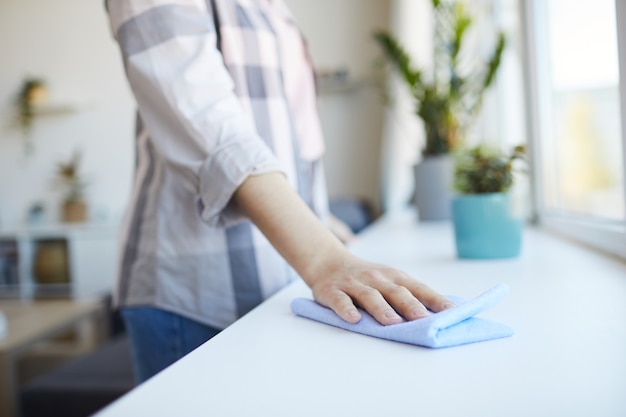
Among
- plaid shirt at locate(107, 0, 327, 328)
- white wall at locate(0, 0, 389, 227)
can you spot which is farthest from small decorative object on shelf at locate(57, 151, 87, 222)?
plaid shirt at locate(107, 0, 327, 328)

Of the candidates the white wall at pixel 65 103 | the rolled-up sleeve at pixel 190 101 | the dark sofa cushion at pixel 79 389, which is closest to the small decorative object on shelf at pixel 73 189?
the white wall at pixel 65 103

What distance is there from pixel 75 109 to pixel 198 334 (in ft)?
13.5

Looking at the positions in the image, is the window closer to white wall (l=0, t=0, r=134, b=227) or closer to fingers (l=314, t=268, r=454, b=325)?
fingers (l=314, t=268, r=454, b=325)

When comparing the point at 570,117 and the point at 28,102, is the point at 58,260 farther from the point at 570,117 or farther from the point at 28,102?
the point at 570,117

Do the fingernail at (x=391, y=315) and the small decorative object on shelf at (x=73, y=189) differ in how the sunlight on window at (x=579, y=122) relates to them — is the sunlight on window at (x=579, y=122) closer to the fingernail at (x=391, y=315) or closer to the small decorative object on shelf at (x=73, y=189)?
the fingernail at (x=391, y=315)

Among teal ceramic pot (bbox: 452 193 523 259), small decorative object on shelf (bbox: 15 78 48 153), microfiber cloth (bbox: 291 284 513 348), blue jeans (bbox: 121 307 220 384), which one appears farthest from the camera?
small decorative object on shelf (bbox: 15 78 48 153)

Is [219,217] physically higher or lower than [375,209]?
higher

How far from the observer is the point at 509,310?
1.71ft

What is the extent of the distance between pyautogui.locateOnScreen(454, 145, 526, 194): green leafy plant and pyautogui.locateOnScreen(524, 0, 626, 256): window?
24 cm

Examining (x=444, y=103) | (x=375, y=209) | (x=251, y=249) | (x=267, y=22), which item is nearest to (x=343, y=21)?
(x=375, y=209)

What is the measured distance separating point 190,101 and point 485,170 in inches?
20.3

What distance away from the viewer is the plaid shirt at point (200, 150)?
25.5 inches

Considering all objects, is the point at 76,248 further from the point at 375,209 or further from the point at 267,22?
the point at 267,22

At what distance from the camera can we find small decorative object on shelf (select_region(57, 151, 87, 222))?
425cm
